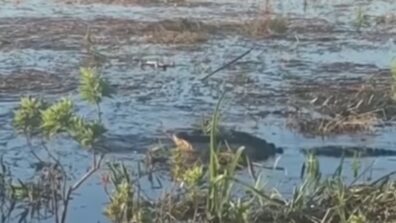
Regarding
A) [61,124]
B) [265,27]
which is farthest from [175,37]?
[61,124]

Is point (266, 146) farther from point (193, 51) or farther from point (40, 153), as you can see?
point (193, 51)

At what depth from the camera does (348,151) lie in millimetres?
9727

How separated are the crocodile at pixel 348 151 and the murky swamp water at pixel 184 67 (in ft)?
0.46

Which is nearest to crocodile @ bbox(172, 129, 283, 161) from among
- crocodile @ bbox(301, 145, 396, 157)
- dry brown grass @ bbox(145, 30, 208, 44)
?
crocodile @ bbox(301, 145, 396, 157)

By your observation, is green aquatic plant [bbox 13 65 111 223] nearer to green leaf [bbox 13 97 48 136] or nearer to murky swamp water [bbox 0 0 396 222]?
green leaf [bbox 13 97 48 136]

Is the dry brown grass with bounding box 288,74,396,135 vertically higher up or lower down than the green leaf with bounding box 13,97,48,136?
lower down

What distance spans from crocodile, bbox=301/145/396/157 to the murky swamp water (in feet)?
0.46

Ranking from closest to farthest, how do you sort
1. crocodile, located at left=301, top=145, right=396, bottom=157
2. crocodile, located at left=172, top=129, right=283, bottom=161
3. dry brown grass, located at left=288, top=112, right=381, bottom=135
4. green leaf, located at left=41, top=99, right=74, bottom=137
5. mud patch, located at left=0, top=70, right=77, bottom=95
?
1. green leaf, located at left=41, top=99, right=74, bottom=137
2. crocodile, located at left=172, top=129, right=283, bottom=161
3. crocodile, located at left=301, top=145, right=396, bottom=157
4. dry brown grass, located at left=288, top=112, right=381, bottom=135
5. mud patch, located at left=0, top=70, right=77, bottom=95

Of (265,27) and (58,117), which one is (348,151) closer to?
(58,117)

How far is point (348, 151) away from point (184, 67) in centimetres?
404

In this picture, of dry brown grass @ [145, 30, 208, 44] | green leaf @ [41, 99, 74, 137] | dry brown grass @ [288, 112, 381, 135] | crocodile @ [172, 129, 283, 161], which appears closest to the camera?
green leaf @ [41, 99, 74, 137]

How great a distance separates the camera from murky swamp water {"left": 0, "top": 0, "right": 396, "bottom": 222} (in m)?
9.77

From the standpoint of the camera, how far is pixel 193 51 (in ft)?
47.7

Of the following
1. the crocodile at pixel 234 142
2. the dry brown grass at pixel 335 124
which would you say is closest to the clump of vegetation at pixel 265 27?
the dry brown grass at pixel 335 124
